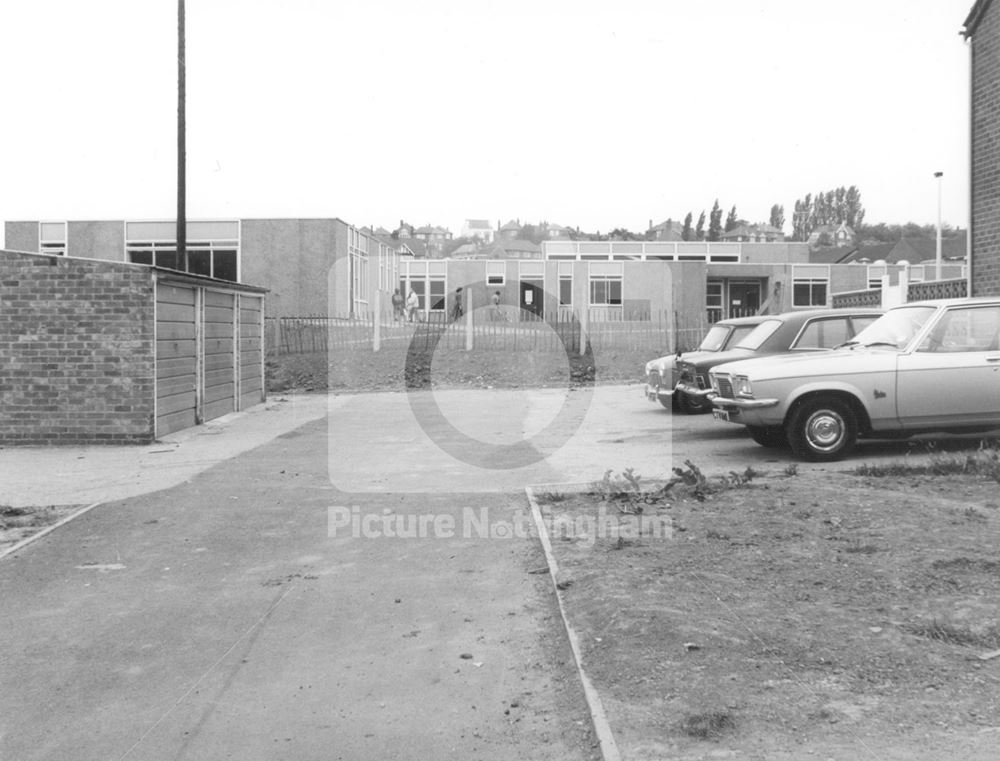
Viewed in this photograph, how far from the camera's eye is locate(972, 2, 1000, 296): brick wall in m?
16.1

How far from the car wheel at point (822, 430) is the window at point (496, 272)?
4501cm

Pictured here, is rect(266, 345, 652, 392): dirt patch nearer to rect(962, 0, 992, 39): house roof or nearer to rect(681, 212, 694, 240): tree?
rect(962, 0, 992, 39): house roof

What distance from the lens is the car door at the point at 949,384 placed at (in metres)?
9.78

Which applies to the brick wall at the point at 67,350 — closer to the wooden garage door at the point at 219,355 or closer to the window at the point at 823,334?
the wooden garage door at the point at 219,355

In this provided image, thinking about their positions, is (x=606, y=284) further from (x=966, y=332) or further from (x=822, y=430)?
(x=822, y=430)

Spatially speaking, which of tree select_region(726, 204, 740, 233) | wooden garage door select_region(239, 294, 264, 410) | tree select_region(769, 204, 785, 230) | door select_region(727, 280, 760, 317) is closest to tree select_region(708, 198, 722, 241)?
tree select_region(726, 204, 740, 233)

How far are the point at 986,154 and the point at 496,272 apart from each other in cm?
3949

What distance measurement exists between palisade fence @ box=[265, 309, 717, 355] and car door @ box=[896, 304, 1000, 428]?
580 inches

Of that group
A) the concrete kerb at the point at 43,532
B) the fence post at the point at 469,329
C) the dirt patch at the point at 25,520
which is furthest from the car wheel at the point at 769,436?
the fence post at the point at 469,329

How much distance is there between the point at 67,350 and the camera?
1305cm

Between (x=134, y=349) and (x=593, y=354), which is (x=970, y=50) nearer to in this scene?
(x=593, y=354)

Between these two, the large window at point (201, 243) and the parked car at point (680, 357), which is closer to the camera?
the parked car at point (680, 357)

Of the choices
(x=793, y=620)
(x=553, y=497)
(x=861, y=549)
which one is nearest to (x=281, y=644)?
(x=793, y=620)

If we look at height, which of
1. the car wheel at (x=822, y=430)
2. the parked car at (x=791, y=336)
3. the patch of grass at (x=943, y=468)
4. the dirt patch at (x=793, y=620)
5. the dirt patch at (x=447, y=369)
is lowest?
the dirt patch at (x=793, y=620)
